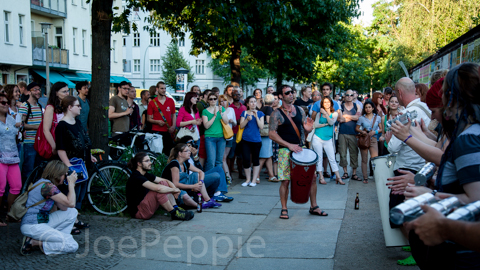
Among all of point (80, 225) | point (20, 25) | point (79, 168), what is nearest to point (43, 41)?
point (20, 25)

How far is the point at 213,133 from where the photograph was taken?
952 cm

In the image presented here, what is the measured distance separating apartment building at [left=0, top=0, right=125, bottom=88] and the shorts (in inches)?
1034

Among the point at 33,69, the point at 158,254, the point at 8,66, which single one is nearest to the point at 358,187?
the point at 158,254

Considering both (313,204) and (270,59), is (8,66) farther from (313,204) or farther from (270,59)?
(313,204)

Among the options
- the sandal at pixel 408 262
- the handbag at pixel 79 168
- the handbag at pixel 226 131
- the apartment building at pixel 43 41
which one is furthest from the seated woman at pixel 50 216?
the apartment building at pixel 43 41

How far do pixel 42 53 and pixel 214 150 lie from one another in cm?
2663

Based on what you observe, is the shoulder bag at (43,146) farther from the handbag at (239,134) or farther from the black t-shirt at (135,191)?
the handbag at (239,134)

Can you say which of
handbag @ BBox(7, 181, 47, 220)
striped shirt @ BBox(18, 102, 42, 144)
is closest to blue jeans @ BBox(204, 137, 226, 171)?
striped shirt @ BBox(18, 102, 42, 144)

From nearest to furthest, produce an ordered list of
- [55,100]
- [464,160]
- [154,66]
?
[464,160], [55,100], [154,66]

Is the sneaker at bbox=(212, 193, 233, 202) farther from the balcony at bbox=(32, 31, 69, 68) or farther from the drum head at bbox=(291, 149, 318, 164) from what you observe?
the balcony at bbox=(32, 31, 69, 68)

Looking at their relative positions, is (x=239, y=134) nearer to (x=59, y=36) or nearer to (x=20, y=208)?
(x=20, y=208)

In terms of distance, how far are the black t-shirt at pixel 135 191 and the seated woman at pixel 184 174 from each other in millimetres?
578

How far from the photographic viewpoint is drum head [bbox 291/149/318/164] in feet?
21.5

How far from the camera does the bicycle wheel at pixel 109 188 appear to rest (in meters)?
7.10
